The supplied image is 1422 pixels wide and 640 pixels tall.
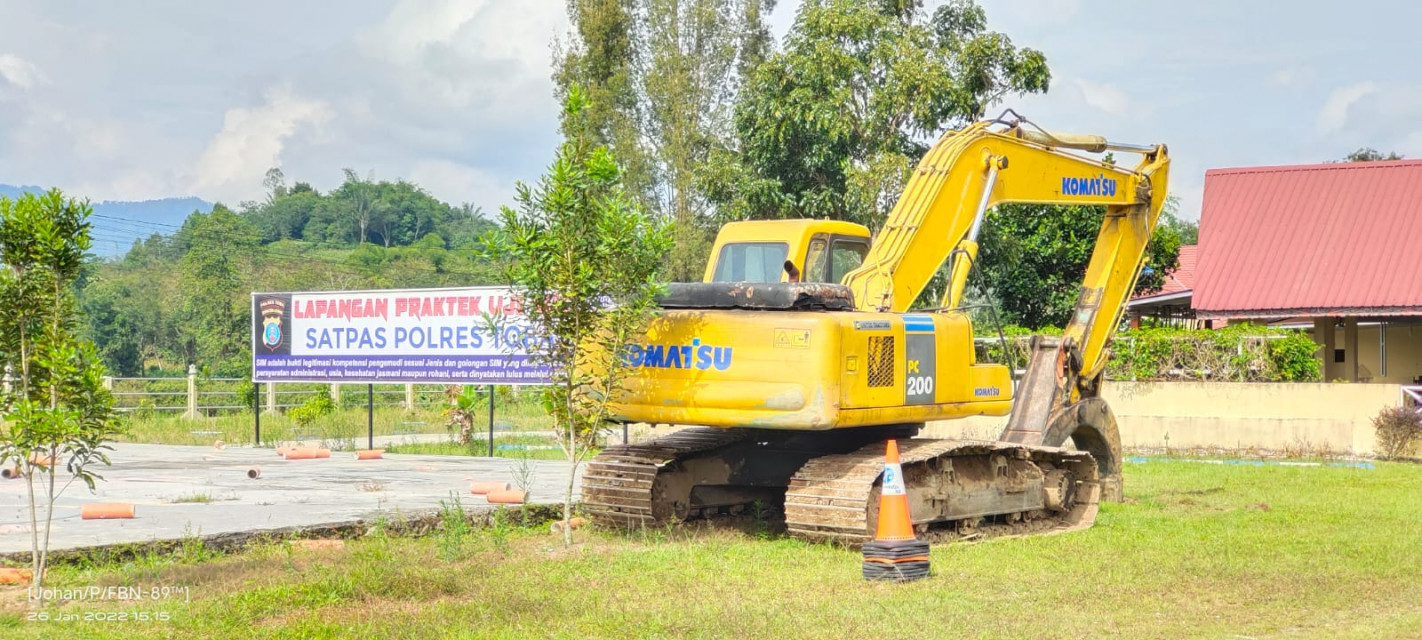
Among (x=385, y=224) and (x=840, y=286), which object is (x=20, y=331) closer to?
(x=840, y=286)

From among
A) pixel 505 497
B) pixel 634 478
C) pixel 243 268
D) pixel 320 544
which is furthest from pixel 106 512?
pixel 243 268

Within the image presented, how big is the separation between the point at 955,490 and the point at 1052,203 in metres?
3.64

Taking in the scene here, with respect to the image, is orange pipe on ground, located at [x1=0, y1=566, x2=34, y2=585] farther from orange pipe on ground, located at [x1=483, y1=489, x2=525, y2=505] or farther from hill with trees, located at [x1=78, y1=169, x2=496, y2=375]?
hill with trees, located at [x1=78, y1=169, x2=496, y2=375]

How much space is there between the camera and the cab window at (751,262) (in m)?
12.8

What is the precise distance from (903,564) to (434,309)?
1322cm

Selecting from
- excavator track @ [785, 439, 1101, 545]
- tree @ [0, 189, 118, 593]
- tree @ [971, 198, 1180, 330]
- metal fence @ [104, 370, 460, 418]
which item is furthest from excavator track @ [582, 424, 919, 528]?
metal fence @ [104, 370, 460, 418]

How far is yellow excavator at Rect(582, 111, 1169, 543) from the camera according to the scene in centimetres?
1098

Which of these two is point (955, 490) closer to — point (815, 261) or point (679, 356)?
point (815, 261)

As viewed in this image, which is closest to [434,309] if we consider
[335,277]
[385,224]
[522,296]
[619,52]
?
[522,296]

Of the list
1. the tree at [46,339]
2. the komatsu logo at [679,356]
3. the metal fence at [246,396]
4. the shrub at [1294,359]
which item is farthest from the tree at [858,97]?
the tree at [46,339]

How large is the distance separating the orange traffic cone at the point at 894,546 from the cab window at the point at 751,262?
3088mm

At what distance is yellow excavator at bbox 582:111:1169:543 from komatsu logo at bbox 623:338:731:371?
0.05 feet

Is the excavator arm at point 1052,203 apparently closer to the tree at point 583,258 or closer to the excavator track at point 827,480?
the excavator track at point 827,480

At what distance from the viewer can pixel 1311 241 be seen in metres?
26.1
